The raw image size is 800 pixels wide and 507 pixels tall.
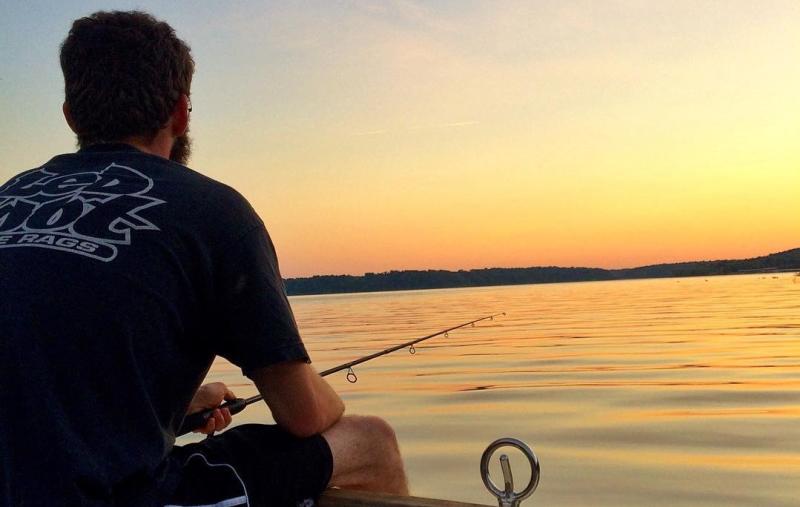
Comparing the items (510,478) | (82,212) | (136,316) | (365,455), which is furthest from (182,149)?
(510,478)

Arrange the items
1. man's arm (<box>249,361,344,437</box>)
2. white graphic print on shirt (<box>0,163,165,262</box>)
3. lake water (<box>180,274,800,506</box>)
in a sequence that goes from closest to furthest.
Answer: white graphic print on shirt (<box>0,163,165,262</box>), man's arm (<box>249,361,344,437</box>), lake water (<box>180,274,800,506</box>)

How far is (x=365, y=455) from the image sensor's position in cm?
234

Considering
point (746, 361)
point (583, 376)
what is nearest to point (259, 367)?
point (583, 376)

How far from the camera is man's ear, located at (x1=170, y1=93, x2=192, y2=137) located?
6.88 ft

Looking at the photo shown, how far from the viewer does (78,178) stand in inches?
72.5

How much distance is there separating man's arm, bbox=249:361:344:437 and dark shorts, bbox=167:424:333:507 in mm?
61

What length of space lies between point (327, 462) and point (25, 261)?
1.00 metres

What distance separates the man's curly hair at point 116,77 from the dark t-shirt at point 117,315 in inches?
4.0

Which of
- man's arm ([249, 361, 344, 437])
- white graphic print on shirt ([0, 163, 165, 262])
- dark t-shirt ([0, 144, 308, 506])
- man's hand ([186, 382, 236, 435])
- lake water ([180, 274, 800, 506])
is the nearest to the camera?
dark t-shirt ([0, 144, 308, 506])

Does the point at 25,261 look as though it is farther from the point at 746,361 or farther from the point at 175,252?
the point at 746,361

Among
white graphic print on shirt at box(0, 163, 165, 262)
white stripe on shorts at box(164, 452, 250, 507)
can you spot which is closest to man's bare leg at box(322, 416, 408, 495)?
white stripe on shorts at box(164, 452, 250, 507)

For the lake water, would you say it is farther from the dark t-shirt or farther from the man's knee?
the dark t-shirt

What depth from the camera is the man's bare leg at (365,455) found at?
2.25 meters

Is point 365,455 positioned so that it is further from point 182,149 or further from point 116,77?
point 116,77
